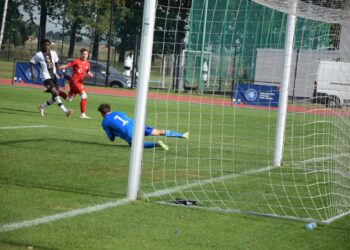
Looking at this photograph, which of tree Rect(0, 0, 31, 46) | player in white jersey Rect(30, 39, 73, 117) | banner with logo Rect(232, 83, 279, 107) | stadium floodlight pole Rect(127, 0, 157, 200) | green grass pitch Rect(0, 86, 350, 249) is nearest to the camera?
green grass pitch Rect(0, 86, 350, 249)

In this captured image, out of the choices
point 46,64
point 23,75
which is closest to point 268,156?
point 46,64

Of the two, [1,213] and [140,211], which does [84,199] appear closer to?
[140,211]

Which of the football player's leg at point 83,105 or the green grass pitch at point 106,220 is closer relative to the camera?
the green grass pitch at point 106,220

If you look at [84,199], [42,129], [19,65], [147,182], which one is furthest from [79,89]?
[19,65]

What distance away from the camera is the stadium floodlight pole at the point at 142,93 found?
25.7 ft

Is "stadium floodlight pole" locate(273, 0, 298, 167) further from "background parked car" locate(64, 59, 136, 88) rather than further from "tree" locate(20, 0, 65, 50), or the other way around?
"tree" locate(20, 0, 65, 50)

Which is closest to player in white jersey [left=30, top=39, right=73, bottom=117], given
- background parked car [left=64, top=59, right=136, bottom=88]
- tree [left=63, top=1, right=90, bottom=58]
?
background parked car [left=64, top=59, right=136, bottom=88]

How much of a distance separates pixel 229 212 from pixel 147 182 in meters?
1.86

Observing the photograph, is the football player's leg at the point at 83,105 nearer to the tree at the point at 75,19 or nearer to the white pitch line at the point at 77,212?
the white pitch line at the point at 77,212

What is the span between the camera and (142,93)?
25.8ft

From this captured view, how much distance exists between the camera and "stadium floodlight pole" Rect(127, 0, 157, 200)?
Answer: 25.7ft

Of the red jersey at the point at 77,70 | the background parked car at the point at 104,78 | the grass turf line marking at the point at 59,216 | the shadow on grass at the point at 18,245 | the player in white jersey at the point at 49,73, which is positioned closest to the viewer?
the shadow on grass at the point at 18,245

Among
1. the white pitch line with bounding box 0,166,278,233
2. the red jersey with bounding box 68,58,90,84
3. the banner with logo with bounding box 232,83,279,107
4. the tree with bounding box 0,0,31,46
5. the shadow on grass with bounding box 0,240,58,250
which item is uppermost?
the tree with bounding box 0,0,31,46

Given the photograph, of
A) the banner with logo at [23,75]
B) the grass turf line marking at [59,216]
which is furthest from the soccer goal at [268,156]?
the banner with logo at [23,75]
